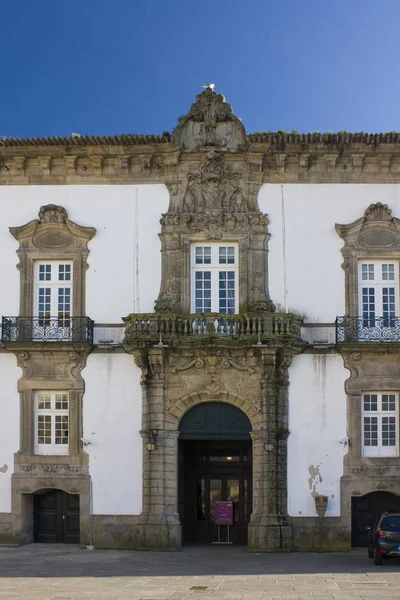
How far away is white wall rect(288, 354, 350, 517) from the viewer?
25.6 m

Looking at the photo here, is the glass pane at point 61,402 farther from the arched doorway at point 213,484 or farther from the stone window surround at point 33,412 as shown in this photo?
the arched doorway at point 213,484

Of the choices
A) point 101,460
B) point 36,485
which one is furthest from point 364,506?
point 36,485

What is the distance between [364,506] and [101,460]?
274 inches

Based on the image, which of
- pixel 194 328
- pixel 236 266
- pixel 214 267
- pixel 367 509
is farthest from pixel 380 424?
pixel 214 267

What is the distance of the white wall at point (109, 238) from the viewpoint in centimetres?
2655

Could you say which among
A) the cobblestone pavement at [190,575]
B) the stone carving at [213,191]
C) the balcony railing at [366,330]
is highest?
the stone carving at [213,191]

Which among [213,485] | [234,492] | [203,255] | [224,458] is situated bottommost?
[234,492]

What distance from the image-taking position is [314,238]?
1049 inches

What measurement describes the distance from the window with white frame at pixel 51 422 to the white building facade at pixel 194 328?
0.17ft

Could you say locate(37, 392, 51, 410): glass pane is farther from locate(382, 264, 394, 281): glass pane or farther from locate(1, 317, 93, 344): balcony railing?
locate(382, 264, 394, 281): glass pane

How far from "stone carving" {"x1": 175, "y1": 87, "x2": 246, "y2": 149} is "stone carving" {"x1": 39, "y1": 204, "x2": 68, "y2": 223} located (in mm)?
3631

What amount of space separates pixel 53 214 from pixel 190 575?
Result: 432 inches

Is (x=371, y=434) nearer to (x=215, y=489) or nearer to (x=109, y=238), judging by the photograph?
(x=215, y=489)

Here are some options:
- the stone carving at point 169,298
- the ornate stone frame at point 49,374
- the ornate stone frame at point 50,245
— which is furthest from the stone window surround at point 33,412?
the stone carving at point 169,298
